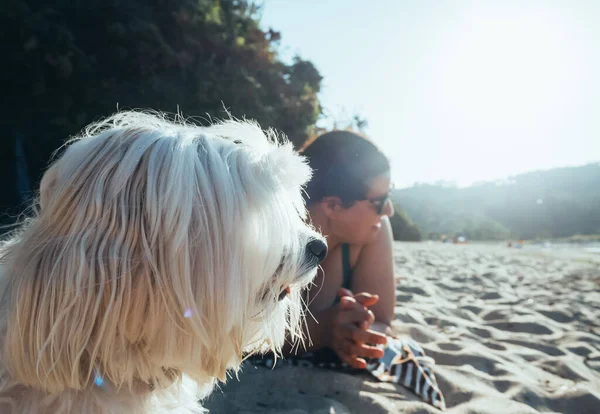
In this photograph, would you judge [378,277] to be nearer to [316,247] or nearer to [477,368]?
[477,368]

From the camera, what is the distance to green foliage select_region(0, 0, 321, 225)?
6.19 meters

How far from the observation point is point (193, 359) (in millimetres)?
1251

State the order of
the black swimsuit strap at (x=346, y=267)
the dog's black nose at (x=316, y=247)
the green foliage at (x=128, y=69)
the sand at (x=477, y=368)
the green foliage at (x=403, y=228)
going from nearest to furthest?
1. the dog's black nose at (x=316, y=247)
2. the sand at (x=477, y=368)
3. the black swimsuit strap at (x=346, y=267)
4. the green foliage at (x=128, y=69)
5. the green foliage at (x=403, y=228)

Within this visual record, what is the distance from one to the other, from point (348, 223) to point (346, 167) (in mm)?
377

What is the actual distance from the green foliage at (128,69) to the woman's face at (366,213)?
3837 mm

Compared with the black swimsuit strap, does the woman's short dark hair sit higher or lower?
higher

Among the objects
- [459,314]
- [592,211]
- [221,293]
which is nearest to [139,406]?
[221,293]

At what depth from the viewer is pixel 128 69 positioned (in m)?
7.11

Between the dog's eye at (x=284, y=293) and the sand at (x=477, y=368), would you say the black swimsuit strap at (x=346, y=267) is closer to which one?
the sand at (x=477, y=368)

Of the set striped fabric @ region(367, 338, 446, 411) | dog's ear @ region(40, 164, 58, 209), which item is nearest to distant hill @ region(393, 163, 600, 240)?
striped fabric @ region(367, 338, 446, 411)

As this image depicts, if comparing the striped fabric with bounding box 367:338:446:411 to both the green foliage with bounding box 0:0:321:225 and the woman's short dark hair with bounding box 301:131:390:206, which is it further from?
the green foliage with bounding box 0:0:321:225

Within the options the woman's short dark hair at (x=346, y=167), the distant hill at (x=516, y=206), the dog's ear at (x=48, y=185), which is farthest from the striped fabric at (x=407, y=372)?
the distant hill at (x=516, y=206)

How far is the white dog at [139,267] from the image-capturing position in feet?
3.47

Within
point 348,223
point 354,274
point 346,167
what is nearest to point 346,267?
point 354,274
